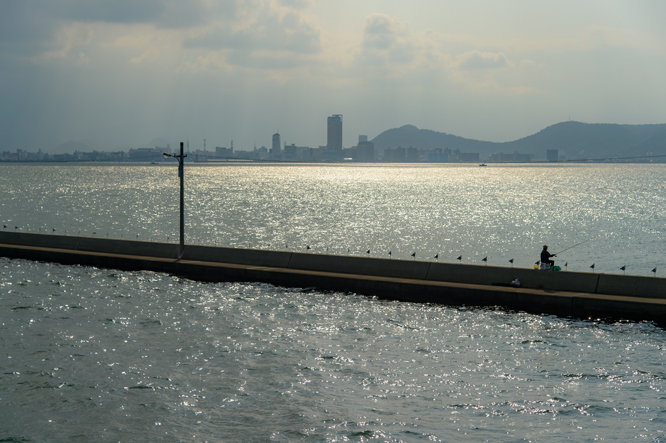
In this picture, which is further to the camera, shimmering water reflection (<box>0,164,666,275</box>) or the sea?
shimmering water reflection (<box>0,164,666,275</box>)

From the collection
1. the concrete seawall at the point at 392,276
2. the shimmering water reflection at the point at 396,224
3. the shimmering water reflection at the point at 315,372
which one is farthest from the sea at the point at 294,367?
the shimmering water reflection at the point at 396,224

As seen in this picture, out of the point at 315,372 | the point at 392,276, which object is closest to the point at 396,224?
the point at 392,276

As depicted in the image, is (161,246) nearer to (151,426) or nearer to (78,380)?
(78,380)

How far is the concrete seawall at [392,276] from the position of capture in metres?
24.1

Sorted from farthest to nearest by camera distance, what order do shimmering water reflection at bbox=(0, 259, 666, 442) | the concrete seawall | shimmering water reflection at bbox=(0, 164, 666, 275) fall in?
shimmering water reflection at bbox=(0, 164, 666, 275)
the concrete seawall
shimmering water reflection at bbox=(0, 259, 666, 442)

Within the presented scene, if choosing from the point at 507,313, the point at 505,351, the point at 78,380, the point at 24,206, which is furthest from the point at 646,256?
the point at 24,206

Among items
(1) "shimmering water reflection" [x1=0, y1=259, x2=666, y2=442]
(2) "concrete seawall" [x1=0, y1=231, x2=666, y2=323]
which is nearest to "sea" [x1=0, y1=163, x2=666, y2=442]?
(1) "shimmering water reflection" [x1=0, y1=259, x2=666, y2=442]

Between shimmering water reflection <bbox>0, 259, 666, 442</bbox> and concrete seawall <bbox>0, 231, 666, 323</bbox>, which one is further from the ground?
concrete seawall <bbox>0, 231, 666, 323</bbox>

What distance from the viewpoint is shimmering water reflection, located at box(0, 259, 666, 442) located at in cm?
1485

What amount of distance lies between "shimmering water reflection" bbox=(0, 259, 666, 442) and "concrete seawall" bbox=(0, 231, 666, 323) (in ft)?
2.41

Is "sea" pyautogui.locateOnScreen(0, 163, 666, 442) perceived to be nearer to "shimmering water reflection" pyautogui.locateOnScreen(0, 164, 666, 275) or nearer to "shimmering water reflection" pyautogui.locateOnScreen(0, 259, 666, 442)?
"shimmering water reflection" pyautogui.locateOnScreen(0, 259, 666, 442)

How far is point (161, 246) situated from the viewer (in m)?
34.7

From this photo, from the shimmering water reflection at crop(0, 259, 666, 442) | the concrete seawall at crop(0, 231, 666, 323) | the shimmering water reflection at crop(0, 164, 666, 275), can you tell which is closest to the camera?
the shimmering water reflection at crop(0, 259, 666, 442)

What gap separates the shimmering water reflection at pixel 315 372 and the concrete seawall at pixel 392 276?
0.73m
